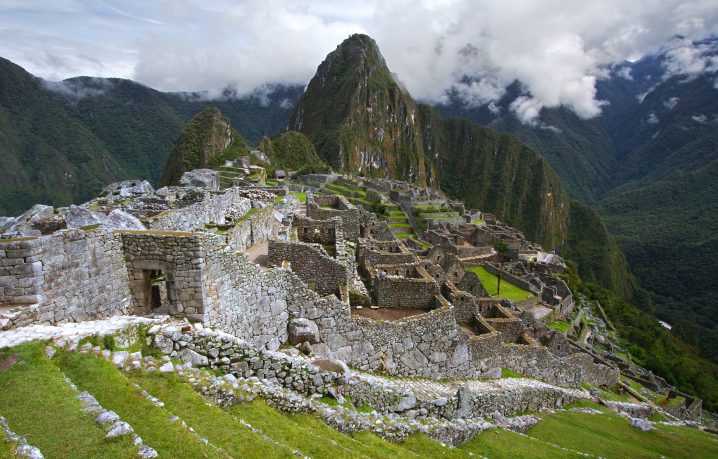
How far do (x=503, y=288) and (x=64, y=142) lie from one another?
158983mm

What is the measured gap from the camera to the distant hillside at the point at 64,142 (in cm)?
11750

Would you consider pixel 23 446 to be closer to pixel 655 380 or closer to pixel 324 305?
pixel 324 305

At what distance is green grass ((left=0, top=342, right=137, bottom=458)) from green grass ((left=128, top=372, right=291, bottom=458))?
1051mm

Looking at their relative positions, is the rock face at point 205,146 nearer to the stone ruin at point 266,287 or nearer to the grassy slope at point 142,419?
the stone ruin at point 266,287

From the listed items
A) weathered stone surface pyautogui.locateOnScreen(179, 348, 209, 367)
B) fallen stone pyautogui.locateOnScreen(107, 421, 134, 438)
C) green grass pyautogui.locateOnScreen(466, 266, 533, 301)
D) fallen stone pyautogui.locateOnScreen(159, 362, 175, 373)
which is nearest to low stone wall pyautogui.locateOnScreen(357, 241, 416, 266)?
weathered stone surface pyautogui.locateOnScreen(179, 348, 209, 367)

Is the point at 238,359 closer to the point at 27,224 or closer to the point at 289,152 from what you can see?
the point at 27,224

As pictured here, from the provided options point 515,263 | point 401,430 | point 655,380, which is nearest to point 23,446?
point 401,430

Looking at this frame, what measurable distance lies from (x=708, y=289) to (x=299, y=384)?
171 m

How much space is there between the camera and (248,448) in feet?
19.9

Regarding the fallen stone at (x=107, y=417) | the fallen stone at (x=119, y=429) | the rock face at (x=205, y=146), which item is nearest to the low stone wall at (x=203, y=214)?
the fallen stone at (x=107, y=417)

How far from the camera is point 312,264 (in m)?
15.0

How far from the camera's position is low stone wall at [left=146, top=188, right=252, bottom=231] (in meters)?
13.4

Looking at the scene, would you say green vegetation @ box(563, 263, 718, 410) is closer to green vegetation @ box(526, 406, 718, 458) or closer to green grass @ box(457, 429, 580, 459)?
green vegetation @ box(526, 406, 718, 458)

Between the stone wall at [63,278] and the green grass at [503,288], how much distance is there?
1484 inches
